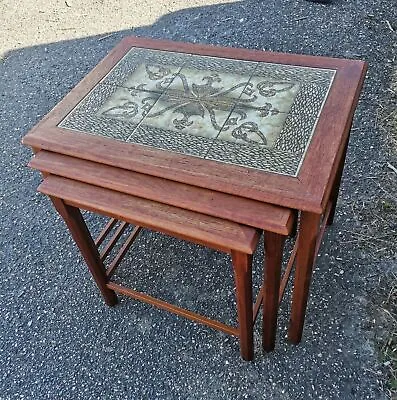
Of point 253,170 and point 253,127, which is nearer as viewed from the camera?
point 253,170

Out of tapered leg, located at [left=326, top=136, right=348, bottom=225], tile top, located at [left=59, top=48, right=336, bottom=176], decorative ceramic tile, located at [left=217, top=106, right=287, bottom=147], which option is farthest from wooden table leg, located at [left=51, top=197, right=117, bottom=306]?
tapered leg, located at [left=326, top=136, right=348, bottom=225]

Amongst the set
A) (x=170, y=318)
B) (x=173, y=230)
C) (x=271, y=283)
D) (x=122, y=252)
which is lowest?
(x=170, y=318)

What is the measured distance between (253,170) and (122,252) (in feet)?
2.41

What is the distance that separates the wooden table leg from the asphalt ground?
103 millimetres

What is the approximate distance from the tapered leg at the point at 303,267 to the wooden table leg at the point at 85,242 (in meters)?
0.60

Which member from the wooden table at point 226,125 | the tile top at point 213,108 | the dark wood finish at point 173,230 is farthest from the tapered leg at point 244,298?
the tile top at point 213,108

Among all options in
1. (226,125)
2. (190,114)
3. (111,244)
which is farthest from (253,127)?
(111,244)

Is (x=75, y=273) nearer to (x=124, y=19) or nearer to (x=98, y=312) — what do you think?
(x=98, y=312)

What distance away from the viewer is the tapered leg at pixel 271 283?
1.01 m

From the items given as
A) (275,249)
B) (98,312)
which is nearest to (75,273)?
(98,312)

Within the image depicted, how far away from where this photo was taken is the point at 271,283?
113cm

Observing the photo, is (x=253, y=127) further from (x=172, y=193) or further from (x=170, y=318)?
(x=170, y=318)

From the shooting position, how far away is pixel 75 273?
169cm

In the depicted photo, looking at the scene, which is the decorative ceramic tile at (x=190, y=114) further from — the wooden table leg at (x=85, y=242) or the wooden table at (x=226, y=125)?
the wooden table leg at (x=85, y=242)
